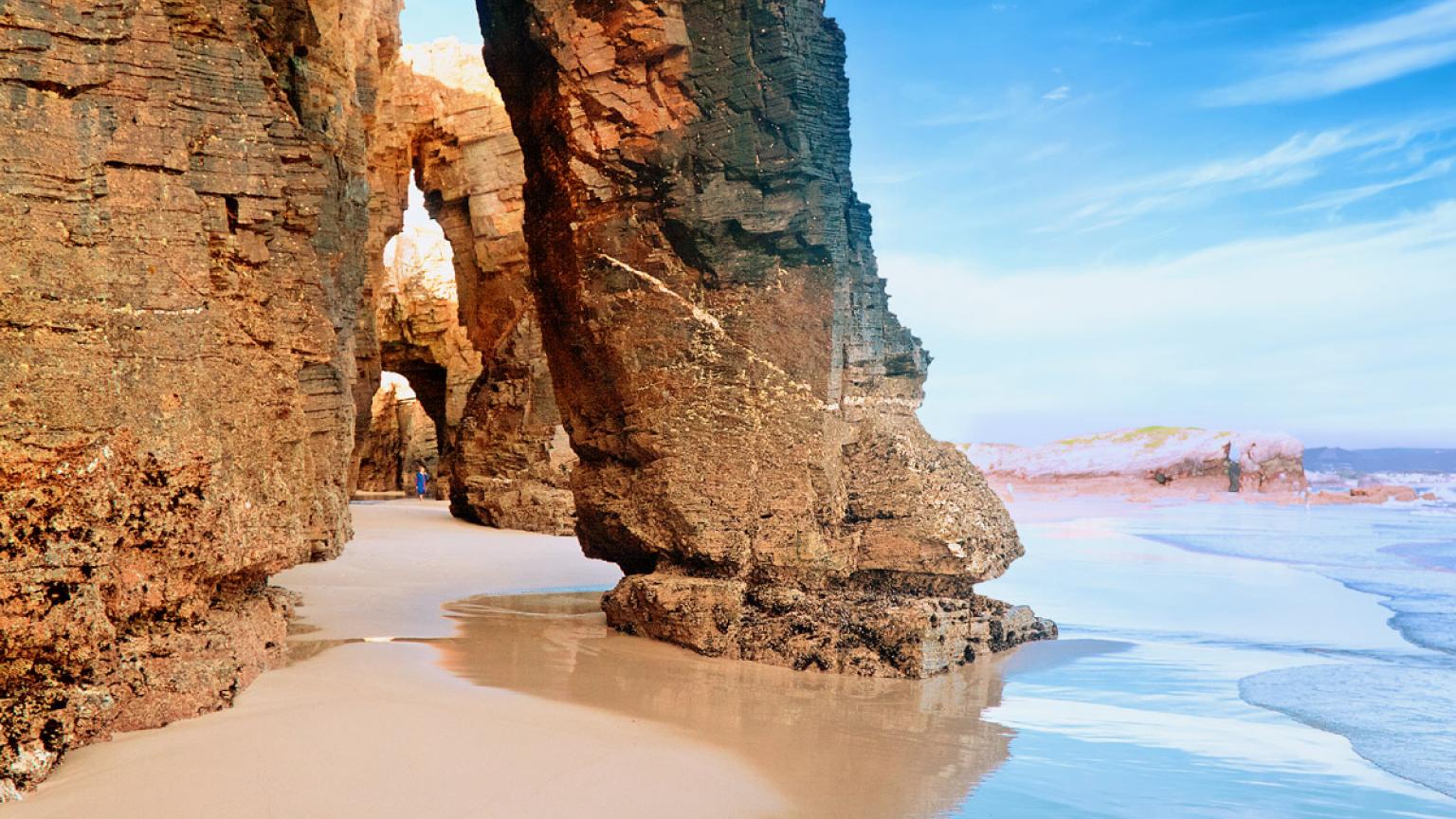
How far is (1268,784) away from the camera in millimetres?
4477

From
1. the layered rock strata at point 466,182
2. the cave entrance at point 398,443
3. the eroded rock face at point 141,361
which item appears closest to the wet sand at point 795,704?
the eroded rock face at point 141,361

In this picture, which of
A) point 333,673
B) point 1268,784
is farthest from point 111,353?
point 1268,784

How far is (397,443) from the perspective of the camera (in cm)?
2986

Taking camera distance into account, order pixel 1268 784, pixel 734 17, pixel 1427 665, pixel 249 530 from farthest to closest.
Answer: pixel 1427 665, pixel 734 17, pixel 249 530, pixel 1268 784

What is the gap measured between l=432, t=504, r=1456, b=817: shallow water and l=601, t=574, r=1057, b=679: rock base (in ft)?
0.49

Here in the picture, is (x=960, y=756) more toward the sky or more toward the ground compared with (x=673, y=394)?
more toward the ground

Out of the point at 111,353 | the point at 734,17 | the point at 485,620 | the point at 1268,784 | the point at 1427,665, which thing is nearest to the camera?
the point at 111,353

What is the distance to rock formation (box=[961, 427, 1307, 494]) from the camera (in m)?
28.8

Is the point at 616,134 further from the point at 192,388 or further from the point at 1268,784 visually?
the point at 1268,784

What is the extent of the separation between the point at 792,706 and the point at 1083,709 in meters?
1.50

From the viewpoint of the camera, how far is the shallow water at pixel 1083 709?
14.0 ft

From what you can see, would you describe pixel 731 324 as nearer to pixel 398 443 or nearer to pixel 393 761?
pixel 393 761

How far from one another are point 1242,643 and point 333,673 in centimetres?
632

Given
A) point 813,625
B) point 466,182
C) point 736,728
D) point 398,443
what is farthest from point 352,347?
point 398,443
